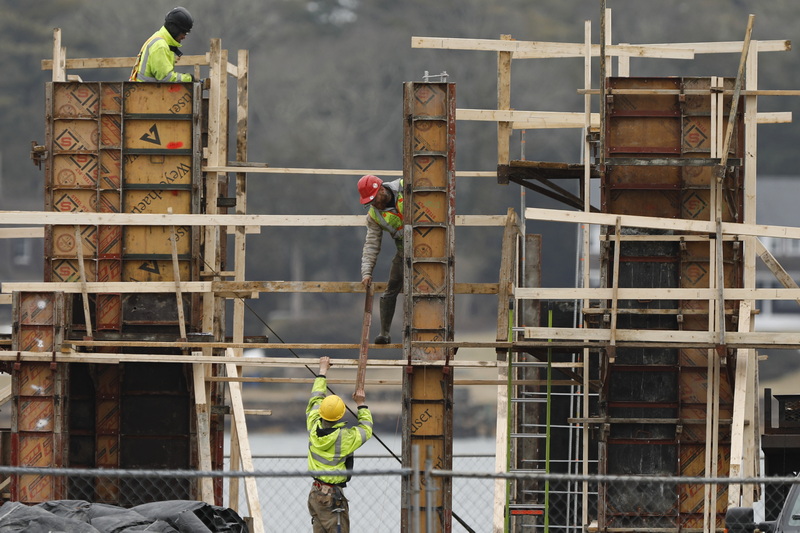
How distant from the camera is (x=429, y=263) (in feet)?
57.5

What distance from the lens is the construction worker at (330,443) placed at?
15.5 meters

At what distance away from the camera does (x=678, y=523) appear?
60.1 feet

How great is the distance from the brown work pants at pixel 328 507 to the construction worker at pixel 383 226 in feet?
8.99

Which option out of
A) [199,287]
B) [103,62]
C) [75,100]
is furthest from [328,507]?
[103,62]

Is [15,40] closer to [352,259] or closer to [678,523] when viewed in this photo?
[352,259]

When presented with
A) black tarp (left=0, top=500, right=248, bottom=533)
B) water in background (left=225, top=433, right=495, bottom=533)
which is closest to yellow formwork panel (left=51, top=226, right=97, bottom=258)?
black tarp (left=0, top=500, right=248, bottom=533)

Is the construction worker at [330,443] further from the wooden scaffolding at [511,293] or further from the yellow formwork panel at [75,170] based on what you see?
the yellow formwork panel at [75,170]

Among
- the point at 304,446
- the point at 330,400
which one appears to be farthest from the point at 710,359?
the point at 304,446

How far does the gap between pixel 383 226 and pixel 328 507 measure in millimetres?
3854

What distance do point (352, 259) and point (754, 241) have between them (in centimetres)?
4857

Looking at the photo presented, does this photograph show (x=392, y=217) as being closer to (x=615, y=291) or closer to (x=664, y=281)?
(x=615, y=291)

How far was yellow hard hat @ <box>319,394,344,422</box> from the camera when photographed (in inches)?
609

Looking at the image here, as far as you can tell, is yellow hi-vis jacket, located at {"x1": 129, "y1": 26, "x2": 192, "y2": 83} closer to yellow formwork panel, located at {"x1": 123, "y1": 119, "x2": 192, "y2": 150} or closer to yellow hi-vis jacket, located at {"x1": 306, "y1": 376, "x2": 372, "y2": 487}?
yellow formwork panel, located at {"x1": 123, "y1": 119, "x2": 192, "y2": 150}

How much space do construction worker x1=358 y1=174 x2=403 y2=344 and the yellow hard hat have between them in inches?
91.4
